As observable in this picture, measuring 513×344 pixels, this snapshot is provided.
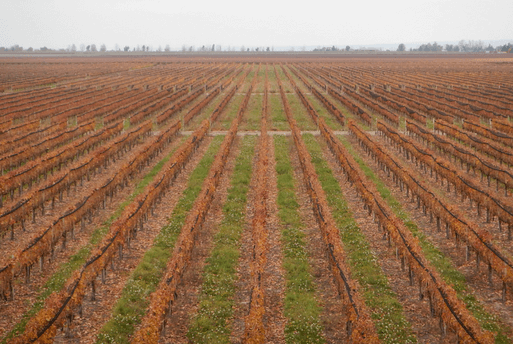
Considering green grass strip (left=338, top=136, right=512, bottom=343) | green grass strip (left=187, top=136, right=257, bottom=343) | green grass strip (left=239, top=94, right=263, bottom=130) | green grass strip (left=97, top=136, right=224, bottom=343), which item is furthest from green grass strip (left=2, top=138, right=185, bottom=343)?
green grass strip (left=239, top=94, right=263, bottom=130)

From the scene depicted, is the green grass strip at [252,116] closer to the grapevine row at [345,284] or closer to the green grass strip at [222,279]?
the green grass strip at [222,279]

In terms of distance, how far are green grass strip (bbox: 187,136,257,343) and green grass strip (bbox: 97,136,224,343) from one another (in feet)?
5.69

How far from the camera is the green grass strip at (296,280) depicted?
44.5 feet

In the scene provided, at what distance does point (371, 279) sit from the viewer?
16.4 m

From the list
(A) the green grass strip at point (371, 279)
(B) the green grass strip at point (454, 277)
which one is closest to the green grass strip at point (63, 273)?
(A) the green grass strip at point (371, 279)

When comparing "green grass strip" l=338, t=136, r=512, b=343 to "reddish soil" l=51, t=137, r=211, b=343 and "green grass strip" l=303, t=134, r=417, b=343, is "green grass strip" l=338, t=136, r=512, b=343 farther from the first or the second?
"reddish soil" l=51, t=137, r=211, b=343

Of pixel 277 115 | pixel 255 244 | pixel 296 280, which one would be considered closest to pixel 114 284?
pixel 255 244

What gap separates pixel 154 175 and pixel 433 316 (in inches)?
769

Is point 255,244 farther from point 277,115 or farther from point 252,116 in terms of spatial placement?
point 277,115

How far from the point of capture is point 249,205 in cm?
2411

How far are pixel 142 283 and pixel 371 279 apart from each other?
314 inches

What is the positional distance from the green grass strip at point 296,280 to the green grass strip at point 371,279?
5.73 feet

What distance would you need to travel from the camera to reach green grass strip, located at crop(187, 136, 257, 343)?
13633 millimetres

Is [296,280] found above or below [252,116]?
below
